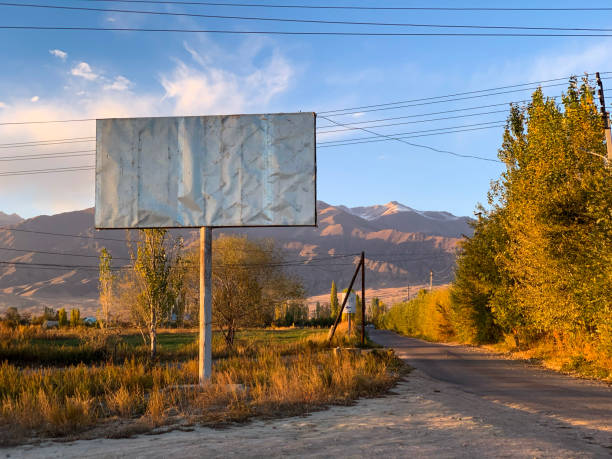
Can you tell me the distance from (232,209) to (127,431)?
20.6 feet

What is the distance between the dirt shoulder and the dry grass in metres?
0.83

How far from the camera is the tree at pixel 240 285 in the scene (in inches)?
1099

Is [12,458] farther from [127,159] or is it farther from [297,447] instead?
[127,159]

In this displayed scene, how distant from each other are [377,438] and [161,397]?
5087 millimetres

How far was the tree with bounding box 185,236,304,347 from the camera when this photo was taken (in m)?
27.9

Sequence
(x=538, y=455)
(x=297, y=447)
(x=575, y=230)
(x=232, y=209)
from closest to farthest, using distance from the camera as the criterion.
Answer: (x=538, y=455) → (x=297, y=447) → (x=232, y=209) → (x=575, y=230)

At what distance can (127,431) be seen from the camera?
27.4 ft

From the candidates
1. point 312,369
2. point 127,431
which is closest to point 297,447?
point 127,431

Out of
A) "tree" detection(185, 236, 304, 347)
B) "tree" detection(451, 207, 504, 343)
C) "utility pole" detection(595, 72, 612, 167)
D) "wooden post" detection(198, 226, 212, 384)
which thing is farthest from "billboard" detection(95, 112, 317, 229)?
"tree" detection(451, 207, 504, 343)

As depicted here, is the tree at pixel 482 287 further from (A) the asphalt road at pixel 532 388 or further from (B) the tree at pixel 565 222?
(A) the asphalt road at pixel 532 388

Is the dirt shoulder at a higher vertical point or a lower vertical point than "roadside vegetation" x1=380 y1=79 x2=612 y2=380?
lower

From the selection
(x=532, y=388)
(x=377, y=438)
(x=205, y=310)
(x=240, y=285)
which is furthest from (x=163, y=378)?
(x=240, y=285)

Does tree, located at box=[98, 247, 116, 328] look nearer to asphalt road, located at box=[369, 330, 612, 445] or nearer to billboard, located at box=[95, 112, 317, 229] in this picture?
Result: billboard, located at box=[95, 112, 317, 229]

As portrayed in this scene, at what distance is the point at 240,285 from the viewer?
29359 mm
